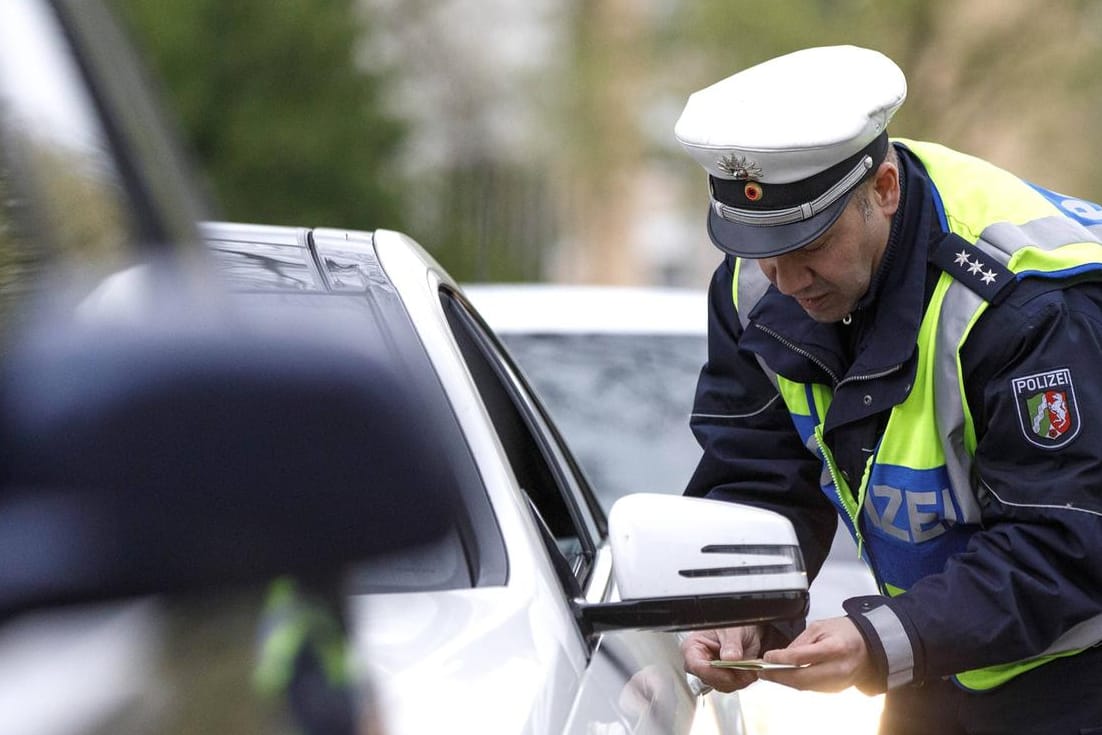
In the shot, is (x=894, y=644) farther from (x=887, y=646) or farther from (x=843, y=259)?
(x=843, y=259)

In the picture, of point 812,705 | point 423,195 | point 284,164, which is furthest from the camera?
point 423,195

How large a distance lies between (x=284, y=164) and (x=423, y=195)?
183 inches

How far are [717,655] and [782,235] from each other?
613mm

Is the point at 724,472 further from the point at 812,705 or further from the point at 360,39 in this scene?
the point at 360,39

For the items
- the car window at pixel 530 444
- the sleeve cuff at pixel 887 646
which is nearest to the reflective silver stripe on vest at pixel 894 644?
the sleeve cuff at pixel 887 646

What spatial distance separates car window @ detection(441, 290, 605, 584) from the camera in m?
2.49

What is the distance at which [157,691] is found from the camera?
0.80 meters

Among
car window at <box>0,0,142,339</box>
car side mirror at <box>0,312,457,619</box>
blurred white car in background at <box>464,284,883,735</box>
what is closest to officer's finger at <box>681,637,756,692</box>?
car window at <box>0,0,142,339</box>

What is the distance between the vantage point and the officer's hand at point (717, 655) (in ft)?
8.25

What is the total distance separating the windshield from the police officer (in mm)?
1962

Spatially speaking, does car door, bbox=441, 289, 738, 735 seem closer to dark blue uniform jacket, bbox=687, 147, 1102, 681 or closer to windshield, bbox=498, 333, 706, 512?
dark blue uniform jacket, bbox=687, 147, 1102, 681

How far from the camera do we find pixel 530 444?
2.74 m

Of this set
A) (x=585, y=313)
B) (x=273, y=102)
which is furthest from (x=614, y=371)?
(x=273, y=102)

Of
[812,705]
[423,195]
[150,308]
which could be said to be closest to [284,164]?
[423,195]
